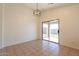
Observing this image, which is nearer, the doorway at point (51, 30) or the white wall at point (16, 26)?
the white wall at point (16, 26)

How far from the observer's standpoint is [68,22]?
3873 mm

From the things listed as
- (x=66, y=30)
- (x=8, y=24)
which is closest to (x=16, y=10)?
(x=8, y=24)

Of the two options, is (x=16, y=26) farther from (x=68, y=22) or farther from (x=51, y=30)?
(x=68, y=22)

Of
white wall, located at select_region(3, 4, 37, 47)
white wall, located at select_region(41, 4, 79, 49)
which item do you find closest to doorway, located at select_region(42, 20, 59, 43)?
white wall, located at select_region(41, 4, 79, 49)

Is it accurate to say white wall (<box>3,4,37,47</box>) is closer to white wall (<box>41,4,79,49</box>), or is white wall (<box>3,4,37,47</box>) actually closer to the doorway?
the doorway

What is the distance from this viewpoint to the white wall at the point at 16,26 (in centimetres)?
360

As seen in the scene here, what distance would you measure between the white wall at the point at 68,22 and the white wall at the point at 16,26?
641 millimetres

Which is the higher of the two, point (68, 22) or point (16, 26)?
point (68, 22)

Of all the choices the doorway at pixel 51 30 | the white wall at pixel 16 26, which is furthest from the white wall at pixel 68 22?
the white wall at pixel 16 26

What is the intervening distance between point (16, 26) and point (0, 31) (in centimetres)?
66

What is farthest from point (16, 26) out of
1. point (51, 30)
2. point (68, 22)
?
point (68, 22)

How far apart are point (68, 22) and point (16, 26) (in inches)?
80.1

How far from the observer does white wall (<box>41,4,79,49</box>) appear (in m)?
3.60

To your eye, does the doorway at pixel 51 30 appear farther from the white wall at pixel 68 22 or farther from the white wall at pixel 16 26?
the white wall at pixel 16 26
